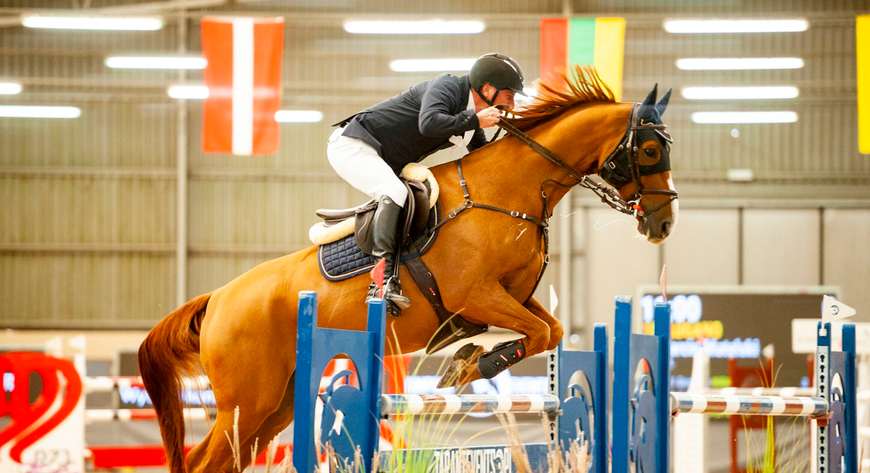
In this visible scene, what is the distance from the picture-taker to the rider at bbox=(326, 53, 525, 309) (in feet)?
9.49

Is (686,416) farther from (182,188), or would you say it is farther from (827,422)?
(182,188)

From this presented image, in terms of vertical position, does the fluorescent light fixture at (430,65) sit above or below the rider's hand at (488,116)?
above

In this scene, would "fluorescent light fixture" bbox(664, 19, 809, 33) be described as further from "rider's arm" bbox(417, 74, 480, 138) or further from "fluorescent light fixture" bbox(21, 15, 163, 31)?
"rider's arm" bbox(417, 74, 480, 138)

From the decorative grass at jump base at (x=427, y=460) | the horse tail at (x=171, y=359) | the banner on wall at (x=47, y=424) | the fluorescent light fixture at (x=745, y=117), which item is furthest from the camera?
the fluorescent light fixture at (x=745, y=117)

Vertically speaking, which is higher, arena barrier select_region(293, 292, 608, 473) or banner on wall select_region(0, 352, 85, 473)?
arena barrier select_region(293, 292, 608, 473)

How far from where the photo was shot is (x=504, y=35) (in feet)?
44.4

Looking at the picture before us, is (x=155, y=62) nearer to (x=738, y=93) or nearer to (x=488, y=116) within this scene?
(x=738, y=93)

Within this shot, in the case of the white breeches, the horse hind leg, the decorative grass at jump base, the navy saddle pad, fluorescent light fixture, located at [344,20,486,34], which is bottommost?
the horse hind leg

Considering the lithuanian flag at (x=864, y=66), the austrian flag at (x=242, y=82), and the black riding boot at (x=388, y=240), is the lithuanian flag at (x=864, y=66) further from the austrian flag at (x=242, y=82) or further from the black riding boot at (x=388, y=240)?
the black riding boot at (x=388, y=240)

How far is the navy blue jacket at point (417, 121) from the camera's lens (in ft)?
9.50

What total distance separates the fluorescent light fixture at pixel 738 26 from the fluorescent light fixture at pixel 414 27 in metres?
3.20

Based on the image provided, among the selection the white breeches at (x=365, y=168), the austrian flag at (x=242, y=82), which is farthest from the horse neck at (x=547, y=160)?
the austrian flag at (x=242, y=82)

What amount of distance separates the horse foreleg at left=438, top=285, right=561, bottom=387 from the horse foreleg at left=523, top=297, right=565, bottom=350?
6 cm

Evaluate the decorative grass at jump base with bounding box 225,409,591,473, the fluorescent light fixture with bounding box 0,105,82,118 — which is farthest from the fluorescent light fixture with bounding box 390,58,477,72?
the decorative grass at jump base with bounding box 225,409,591,473
